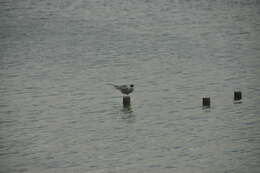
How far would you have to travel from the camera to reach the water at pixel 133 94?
54.6 feet

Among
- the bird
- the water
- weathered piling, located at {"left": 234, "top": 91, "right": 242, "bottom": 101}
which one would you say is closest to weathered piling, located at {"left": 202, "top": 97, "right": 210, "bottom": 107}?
the water

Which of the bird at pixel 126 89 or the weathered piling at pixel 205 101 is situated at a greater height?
the bird at pixel 126 89

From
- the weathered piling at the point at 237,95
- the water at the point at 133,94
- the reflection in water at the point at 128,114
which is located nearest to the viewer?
the water at the point at 133,94

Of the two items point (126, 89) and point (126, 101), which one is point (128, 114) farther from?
point (126, 89)

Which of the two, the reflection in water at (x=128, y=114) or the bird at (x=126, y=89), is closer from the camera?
the reflection in water at (x=128, y=114)

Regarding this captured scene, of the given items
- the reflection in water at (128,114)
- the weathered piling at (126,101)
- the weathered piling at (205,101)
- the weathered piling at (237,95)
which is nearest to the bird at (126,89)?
the weathered piling at (126,101)

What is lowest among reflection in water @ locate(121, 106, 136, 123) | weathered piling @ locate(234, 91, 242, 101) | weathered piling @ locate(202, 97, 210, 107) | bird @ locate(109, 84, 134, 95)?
reflection in water @ locate(121, 106, 136, 123)

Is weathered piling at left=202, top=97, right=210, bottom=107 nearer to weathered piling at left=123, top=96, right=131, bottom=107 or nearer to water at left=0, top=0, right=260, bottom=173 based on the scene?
water at left=0, top=0, right=260, bottom=173

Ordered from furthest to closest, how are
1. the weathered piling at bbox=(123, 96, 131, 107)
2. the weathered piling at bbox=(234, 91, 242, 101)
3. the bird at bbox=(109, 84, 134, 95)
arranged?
1. the weathered piling at bbox=(234, 91, 242, 101)
2. the bird at bbox=(109, 84, 134, 95)
3. the weathered piling at bbox=(123, 96, 131, 107)

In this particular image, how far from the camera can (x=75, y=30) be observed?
3866 cm

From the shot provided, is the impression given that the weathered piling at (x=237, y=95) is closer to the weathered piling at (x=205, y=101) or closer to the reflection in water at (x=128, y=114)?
the weathered piling at (x=205, y=101)

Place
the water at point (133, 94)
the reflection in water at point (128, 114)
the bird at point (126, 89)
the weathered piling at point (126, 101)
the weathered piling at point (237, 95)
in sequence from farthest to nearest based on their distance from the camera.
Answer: the weathered piling at point (237, 95), the bird at point (126, 89), the weathered piling at point (126, 101), the reflection in water at point (128, 114), the water at point (133, 94)

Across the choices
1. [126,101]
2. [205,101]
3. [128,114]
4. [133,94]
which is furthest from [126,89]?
[205,101]

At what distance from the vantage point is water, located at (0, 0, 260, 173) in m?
16.7
